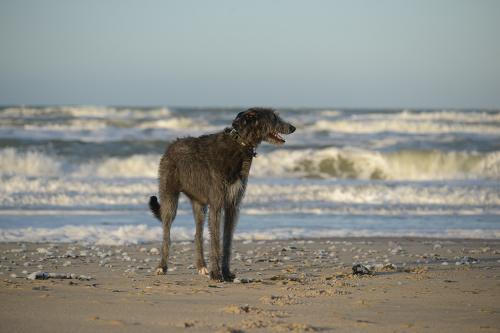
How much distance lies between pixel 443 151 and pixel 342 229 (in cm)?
1929

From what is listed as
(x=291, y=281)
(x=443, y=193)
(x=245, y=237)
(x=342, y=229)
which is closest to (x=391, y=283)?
(x=291, y=281)

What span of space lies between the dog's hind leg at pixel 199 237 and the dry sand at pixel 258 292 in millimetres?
144

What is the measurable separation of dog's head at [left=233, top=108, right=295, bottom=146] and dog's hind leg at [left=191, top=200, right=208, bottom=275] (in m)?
1.33

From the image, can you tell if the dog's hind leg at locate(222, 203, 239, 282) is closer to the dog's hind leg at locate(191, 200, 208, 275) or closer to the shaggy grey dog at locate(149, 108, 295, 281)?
the shaggy grey dog at locate(149, 108, 295, 281)

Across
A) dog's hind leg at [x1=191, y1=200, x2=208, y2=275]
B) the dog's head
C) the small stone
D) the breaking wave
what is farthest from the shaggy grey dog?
the breaking wave

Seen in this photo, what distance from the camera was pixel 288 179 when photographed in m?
24.0

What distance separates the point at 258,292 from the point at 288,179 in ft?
55.7

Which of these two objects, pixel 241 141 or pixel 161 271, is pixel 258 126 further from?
pixel 161 271

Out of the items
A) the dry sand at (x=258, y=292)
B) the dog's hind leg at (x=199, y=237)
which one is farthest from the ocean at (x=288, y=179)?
the dog's hind leg at (x=199, y=237)

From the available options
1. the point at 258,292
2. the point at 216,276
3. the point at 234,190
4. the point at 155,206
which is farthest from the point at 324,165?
the point at 258,292

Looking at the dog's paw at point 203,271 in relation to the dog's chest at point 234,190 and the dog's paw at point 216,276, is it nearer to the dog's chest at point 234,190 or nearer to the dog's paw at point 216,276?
the dog's paw at point 216,276

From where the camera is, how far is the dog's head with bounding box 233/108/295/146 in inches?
310

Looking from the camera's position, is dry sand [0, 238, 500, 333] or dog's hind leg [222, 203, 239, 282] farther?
dog's hind leg [222, 203, 239, 282]

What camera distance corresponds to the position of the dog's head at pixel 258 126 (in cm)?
787
